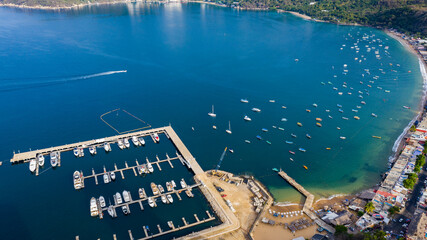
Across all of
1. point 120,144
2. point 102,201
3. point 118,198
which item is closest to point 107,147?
point 120,144

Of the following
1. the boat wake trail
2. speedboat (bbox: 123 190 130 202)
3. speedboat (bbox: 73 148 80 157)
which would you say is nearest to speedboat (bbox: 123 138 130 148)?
speedboat (bbox: 73 148 80 157)

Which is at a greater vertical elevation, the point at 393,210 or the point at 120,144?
the point at 120,144

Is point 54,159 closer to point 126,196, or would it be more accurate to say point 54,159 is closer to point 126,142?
point 126,142

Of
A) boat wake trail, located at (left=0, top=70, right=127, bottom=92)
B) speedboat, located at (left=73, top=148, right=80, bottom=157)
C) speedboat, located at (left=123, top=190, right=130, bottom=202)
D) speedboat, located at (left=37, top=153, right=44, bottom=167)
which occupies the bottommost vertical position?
speedboat, located at (left=123, top=190, right=130, bottom=202)

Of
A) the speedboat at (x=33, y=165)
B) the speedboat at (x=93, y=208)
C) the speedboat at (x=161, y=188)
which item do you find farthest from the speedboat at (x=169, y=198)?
the speedboat at (x=33, y=165)

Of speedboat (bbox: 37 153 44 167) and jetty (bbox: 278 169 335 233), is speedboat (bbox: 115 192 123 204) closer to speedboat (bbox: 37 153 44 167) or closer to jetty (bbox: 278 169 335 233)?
speedboat (bbox: 37 153 44 167)

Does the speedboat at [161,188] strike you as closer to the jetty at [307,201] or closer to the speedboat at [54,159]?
the speedboat at [54,159]
